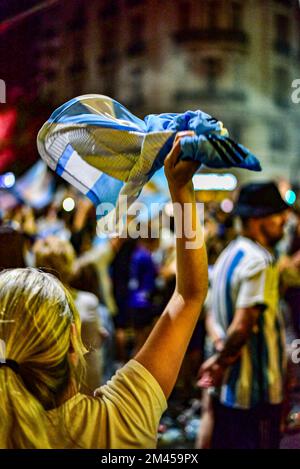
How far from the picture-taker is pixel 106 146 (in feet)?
6.01

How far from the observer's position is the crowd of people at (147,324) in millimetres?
1533

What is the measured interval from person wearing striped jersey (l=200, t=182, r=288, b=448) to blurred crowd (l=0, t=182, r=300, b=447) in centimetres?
12

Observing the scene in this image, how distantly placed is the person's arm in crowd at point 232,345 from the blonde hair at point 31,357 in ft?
5.01

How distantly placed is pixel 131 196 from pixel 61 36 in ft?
2.48

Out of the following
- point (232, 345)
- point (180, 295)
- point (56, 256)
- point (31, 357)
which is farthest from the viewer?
point (232, 345)

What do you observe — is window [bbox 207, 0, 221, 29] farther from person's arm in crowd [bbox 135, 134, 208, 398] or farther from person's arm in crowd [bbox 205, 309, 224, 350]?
person's arm in crowd [bbox 205, 309, 224, 350]

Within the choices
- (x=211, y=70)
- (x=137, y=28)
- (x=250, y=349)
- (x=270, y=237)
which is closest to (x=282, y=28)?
(x=211, y=70)

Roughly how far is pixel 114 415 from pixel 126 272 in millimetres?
3244

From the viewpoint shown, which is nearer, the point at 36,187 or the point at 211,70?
the point at 211,70

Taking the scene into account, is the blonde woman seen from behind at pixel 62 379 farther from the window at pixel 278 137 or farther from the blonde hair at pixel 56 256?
the blonde hair at pixel 56 256

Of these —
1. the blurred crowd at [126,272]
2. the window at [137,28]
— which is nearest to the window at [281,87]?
the window at [137,28]

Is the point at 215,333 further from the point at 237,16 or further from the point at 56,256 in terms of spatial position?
the point at 237,16
